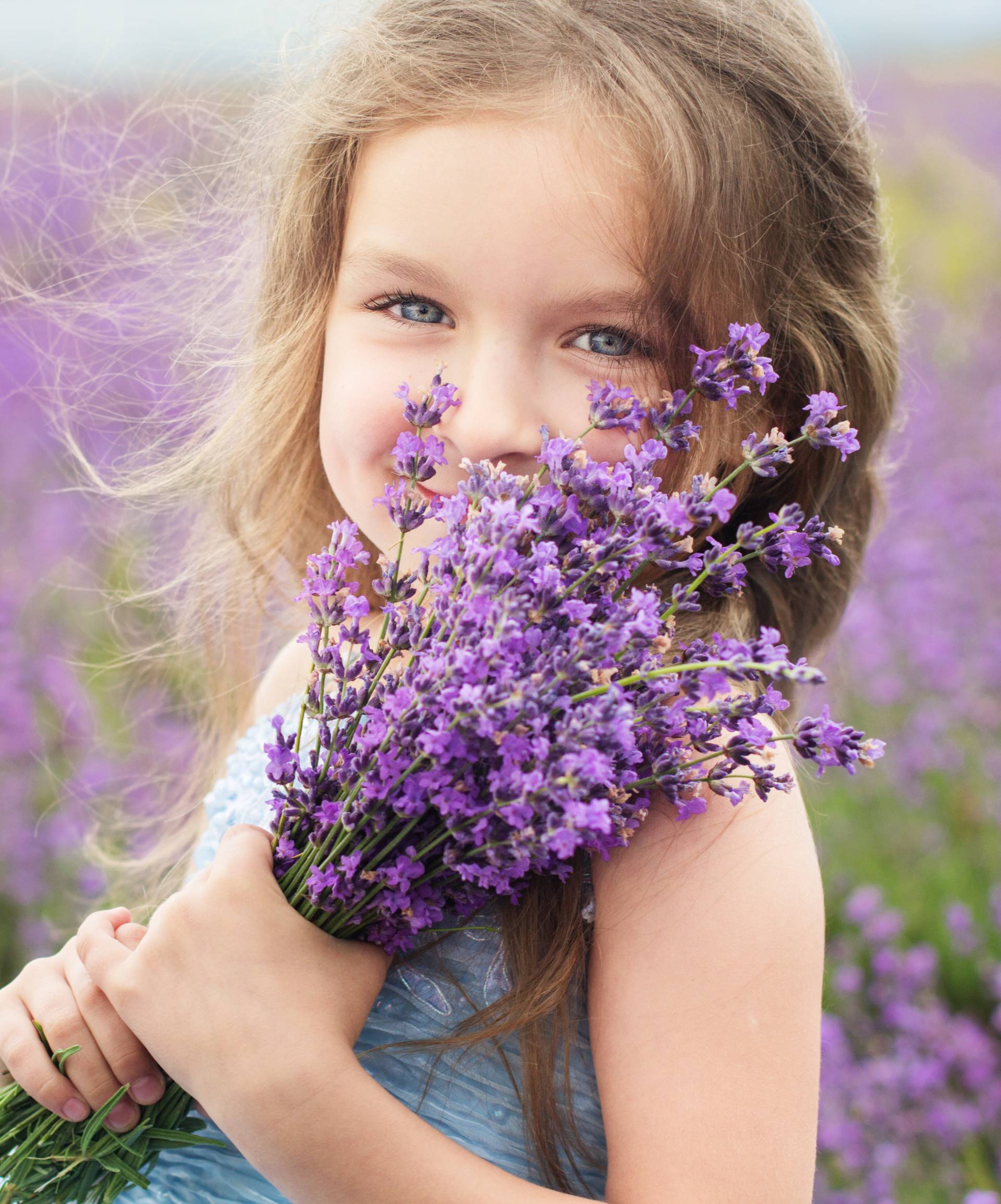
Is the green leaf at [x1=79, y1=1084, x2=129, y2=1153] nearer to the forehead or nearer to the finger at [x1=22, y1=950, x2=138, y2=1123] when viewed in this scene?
the finger at [x1=22, y1=950, x2=138, y2=1123]

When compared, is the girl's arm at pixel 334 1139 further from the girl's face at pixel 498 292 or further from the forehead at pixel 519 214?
the forehead at pixel 519 214

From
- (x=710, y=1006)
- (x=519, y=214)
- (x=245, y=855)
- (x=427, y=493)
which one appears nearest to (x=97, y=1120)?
(x=245, y=855)

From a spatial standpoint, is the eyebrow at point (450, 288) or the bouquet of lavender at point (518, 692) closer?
the bouquet of lavender at point (518, 692)

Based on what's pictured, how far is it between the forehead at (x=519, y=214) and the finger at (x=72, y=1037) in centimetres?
93

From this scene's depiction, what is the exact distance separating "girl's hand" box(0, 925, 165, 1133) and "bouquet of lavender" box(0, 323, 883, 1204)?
0.08ft

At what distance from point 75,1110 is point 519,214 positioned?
109cm

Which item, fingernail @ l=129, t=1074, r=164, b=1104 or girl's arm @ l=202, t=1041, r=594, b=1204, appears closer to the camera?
girl's arm @ l=202, t=1041, r=594, b=1204

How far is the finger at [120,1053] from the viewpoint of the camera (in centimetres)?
133

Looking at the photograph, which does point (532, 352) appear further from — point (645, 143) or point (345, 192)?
point (345, 192)

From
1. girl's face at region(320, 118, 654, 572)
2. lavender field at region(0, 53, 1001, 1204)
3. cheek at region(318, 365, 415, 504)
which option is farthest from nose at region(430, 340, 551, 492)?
lavender field at region(0, 53, 1001, 1204)

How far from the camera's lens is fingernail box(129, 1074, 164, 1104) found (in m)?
1.33

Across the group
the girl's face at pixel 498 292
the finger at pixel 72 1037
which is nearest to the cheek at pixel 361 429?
the girl's face at pixel 498 292

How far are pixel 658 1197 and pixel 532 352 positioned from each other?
925mm

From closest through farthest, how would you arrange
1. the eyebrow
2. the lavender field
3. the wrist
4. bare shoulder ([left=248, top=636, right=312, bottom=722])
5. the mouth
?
the wrist → the eyebrow → the mouth → bare shoulder ([left=248, top=636, right=312, bottom=722]) → the lavender field
